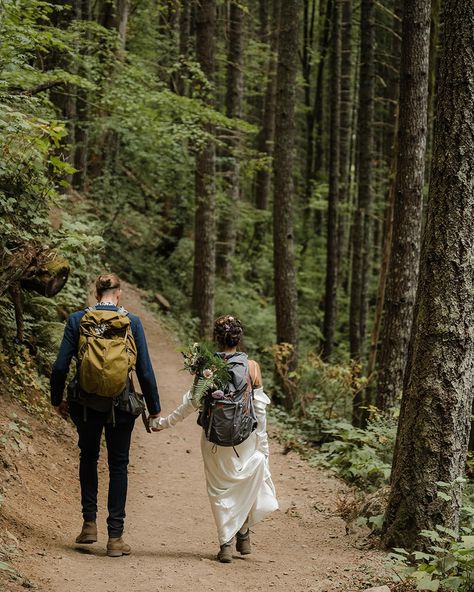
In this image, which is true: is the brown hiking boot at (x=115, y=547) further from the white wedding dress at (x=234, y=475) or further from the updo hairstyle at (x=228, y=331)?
the updo hairstyle at (x=228, y=331)

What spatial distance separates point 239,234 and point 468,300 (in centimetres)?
2250

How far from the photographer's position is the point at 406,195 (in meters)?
10.1

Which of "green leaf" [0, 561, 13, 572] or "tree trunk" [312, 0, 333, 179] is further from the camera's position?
"tree trunk" [312, 0, 333, 179]

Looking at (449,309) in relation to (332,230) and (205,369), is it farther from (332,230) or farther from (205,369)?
(332,230)

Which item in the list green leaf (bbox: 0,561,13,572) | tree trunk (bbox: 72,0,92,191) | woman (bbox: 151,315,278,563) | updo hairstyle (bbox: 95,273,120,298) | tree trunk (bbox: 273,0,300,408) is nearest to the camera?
green leaf (bbox: 0,561,13,572)

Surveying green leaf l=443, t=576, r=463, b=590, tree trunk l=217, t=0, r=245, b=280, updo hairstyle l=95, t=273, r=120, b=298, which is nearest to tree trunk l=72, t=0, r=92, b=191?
tree trunk l=217, t=0, r=245, b=280

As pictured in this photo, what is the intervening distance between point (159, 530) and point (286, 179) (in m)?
8.98

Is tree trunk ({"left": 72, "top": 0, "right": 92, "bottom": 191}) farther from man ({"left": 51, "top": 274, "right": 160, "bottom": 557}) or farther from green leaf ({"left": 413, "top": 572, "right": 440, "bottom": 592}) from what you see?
green leaf ({"left": 413, "top": 572, "right": 440, "bottom": 592})

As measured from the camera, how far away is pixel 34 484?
6.78 meters

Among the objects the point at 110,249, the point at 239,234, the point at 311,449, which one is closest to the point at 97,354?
A: the point at 311,449

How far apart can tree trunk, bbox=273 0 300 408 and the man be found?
27.2 ft

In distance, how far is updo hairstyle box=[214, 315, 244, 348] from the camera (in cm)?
588

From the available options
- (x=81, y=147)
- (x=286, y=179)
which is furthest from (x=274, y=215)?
(x=81, y=147)

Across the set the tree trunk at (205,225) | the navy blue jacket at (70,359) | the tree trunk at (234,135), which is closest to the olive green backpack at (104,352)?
the navy blue jacket at (70,359)
